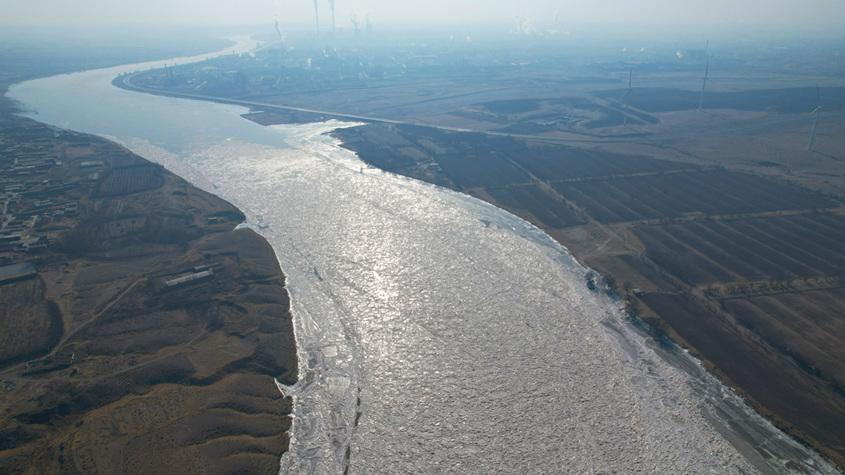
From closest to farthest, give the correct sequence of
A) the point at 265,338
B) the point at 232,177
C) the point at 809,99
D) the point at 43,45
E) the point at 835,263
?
the point at 265,338, the point at 835,263, the point at 232,177, the point at 809,99, the point at 43,45

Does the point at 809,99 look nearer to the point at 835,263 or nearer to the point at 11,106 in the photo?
the point at 835,263

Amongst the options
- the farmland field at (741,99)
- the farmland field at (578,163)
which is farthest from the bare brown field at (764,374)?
the farmland field at (741,99)

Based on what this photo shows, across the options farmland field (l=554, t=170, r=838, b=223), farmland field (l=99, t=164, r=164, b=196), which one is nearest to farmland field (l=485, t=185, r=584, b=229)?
farmland field (l=554, t=170, r=838, b=223)

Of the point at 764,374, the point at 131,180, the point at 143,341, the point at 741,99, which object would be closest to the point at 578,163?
the point at 764,374

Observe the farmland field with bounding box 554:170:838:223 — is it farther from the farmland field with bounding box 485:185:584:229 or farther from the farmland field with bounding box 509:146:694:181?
the farmland field with bounding box 509:146:694:181

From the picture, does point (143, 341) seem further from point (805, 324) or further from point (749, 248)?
point (749, 248)

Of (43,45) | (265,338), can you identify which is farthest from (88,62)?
(265,338)
